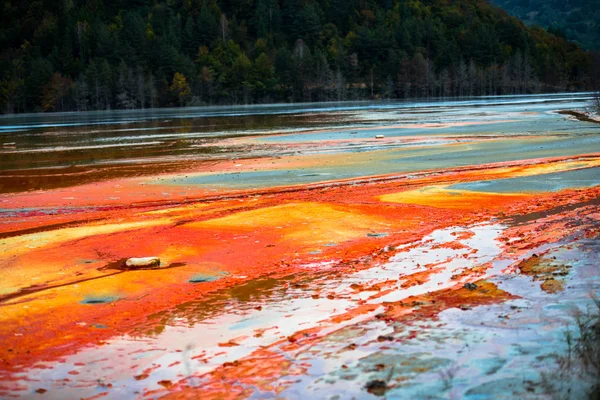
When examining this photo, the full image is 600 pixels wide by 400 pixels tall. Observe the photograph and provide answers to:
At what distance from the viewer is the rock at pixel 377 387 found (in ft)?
21.4

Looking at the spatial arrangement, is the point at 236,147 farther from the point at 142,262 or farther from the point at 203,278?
the point at 203,278

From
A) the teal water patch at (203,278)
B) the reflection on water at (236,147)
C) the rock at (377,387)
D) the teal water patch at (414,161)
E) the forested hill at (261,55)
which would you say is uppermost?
the forested hill at (261,55)

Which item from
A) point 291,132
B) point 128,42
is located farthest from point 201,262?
point 128,42

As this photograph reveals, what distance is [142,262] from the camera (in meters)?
11.6

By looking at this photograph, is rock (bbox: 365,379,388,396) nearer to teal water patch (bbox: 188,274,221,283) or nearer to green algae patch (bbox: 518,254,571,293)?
green algae patch (bbox: 518,254,571,293)

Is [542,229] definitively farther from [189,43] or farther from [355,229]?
[189,43]

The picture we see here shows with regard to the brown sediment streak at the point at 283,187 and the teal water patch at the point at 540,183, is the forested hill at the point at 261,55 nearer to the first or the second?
the brown sediment streak at the point at 283,187

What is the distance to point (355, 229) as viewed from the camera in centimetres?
1391

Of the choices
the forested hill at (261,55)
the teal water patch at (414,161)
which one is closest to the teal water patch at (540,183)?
the teal water patch at (414,161)

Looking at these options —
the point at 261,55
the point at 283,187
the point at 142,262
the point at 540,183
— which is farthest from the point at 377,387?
the point at 261,55

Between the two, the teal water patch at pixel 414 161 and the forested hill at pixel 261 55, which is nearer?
the teal water patch at pixel 414 161

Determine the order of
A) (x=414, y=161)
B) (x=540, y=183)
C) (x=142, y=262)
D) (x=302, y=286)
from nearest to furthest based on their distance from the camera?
1. (x=302, y=286)
2. (x=142, y=262)
3. (x=540, y=183)
4. (x=414, y=161)

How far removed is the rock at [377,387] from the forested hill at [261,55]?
12547cm

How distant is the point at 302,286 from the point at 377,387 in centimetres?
358
